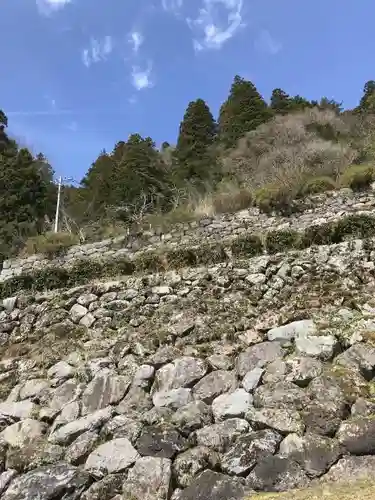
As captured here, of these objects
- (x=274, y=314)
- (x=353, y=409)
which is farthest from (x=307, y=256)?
(x=353, y=409)

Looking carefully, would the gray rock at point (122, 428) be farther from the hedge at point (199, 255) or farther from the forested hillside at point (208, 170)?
the forested hillside at point (208, 170)

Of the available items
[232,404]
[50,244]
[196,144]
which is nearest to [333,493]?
[232,404]

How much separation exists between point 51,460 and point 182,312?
330cm

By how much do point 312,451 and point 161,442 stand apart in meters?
1.56

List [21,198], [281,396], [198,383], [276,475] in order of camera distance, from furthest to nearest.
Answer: [21,198]
[198,383]
[281,396]
[276,475]

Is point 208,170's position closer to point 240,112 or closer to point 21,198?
point 240,112

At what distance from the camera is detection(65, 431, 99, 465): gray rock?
5.04 m

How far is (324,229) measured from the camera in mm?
9188

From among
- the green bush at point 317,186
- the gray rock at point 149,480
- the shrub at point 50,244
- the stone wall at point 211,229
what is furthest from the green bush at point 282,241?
the shrub at point 50,244

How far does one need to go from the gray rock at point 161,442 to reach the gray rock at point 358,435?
5.25 ft

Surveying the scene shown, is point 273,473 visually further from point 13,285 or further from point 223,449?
point 13,285

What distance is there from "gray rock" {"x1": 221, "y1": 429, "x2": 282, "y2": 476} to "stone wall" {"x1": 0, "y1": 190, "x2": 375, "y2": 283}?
7540mm

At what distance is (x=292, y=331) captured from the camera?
20.4ft

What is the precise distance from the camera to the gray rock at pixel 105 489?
4473 mm
